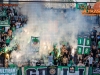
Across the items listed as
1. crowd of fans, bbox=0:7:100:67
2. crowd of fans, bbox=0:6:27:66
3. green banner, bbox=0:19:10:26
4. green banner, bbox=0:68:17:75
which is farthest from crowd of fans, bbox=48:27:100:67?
green banner, bbox=0:19:10:26

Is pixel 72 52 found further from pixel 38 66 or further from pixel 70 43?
pixel 38 66

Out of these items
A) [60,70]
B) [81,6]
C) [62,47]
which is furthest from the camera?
[60,70]

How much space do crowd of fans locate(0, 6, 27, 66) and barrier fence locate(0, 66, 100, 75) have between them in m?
0.78

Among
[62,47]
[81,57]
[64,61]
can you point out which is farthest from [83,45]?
[64,61]

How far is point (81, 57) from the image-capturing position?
30.7 feet

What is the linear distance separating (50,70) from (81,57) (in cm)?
117

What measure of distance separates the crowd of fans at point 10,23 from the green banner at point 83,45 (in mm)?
2000

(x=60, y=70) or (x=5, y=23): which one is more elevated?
(x=5, y=23)

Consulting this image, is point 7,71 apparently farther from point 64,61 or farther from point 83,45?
point 83,45

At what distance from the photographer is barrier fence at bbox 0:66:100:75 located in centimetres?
935

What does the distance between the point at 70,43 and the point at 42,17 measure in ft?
4.29

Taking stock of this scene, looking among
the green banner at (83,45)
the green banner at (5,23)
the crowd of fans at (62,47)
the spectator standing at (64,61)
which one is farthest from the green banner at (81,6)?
the green banner at (5,23)

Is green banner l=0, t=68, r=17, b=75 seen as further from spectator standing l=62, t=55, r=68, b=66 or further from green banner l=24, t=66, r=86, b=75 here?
spectator standing l=62, t=55, r=68, b=66

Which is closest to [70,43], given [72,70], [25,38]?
[72,70]
